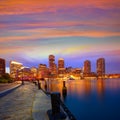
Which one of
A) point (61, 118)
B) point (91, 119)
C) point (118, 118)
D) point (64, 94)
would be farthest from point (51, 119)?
point (64, 94)

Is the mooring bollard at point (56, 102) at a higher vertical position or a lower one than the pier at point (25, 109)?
higher

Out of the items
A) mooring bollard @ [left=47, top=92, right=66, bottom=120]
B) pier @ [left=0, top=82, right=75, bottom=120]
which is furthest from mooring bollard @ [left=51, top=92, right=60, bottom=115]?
pier @ [left=0, top=82, right=75, bottom=120]

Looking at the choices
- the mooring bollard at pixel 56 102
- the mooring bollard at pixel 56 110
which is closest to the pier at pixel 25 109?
the mooring bollard at pixel 56 110

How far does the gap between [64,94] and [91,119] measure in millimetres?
39551

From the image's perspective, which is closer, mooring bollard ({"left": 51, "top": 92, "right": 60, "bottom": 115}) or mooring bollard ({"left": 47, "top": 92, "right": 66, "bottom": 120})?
mooring bollard ({"left": 47, "top": 92, "right": 66, "bottom": 120})

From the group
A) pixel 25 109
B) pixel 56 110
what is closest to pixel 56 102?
pixel 56 110

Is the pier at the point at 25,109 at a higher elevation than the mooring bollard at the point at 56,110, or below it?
below

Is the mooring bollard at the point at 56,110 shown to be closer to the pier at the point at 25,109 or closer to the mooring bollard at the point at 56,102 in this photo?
the mooring bollard at the point at 56,102

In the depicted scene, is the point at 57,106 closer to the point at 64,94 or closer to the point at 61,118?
the point at 61,118

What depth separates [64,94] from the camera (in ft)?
261

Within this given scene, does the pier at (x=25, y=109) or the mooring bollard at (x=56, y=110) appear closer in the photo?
the mooring bollard at (x=56, y=110)

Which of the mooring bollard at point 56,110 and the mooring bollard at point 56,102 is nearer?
the mooring bollard at point 56,110

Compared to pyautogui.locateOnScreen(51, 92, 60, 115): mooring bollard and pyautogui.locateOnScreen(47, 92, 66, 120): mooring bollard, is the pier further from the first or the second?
pyautogui.locateOnScreen(51, 92, 60, 115): mooring bollard

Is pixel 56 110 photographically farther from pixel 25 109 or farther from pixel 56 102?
pixel 25 109
